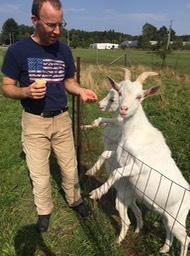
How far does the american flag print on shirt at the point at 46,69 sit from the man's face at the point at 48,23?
0.23 meters

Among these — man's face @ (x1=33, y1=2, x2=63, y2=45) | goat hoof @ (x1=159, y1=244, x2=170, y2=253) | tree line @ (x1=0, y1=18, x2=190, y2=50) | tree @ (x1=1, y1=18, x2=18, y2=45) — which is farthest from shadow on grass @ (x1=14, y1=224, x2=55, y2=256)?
tree @ (x1=1, y1=18, x2=18, y2=45)

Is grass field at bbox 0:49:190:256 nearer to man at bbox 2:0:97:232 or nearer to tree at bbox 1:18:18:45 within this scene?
man at bbox 2:0:97:232

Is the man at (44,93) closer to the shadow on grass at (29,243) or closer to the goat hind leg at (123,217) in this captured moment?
the shadow on grass at (29,243)

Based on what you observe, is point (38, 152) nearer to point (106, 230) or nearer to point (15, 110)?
point (106, 230)

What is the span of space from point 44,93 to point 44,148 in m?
0.87

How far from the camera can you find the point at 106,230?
3654 millimetres

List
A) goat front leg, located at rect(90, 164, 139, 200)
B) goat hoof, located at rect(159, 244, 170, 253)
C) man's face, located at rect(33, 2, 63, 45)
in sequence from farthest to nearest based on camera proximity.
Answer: goat hoof, located at rect(159, 244, 170, 253) < goat front leg, located at rect(90, 164, 139, 200) < man's face, located at rect(33, 2, 63, 45)

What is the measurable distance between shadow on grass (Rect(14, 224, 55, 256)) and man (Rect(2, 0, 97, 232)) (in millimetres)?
119

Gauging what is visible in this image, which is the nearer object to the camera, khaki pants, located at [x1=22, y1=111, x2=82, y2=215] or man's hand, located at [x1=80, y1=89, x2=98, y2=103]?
man's hand, located at [x1=80, y1=89, x2=98, y2=103]

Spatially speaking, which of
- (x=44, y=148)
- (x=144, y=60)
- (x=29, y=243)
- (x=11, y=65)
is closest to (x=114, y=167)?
(x=44, y=148)

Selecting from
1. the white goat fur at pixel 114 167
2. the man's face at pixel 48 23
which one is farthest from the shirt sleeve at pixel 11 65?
the white goat fur at pixel 114 167

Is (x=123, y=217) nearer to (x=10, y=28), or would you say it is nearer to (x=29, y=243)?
(x=29, y=243)

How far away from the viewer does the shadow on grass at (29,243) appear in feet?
11.1

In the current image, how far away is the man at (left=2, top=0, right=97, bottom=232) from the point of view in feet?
9.88
